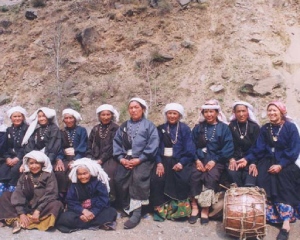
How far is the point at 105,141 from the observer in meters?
5.38

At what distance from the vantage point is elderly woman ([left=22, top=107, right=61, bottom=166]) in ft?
17.6

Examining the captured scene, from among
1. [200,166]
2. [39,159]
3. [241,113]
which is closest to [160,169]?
[200,166]

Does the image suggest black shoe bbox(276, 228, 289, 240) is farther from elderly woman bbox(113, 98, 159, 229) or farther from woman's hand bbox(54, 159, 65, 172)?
woman's hand bbox(54, 159, 65, 172)

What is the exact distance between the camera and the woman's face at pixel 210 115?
5.04m

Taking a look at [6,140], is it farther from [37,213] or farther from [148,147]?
[148,147]

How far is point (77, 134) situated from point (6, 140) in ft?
3.55

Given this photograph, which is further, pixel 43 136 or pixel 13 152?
pixel 13 152

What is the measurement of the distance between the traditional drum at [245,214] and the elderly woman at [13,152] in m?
2.96

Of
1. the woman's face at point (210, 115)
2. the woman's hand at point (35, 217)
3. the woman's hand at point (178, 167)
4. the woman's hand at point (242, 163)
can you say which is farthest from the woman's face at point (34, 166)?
the woman's hand at point (242, 163)

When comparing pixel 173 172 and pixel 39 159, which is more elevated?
pixel 39 159

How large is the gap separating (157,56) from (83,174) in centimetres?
631

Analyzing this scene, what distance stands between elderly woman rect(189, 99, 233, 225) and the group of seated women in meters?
0.01

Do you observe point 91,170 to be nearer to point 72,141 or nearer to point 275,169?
point 72,141

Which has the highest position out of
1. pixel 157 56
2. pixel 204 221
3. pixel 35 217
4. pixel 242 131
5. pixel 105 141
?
pixel 157 56
